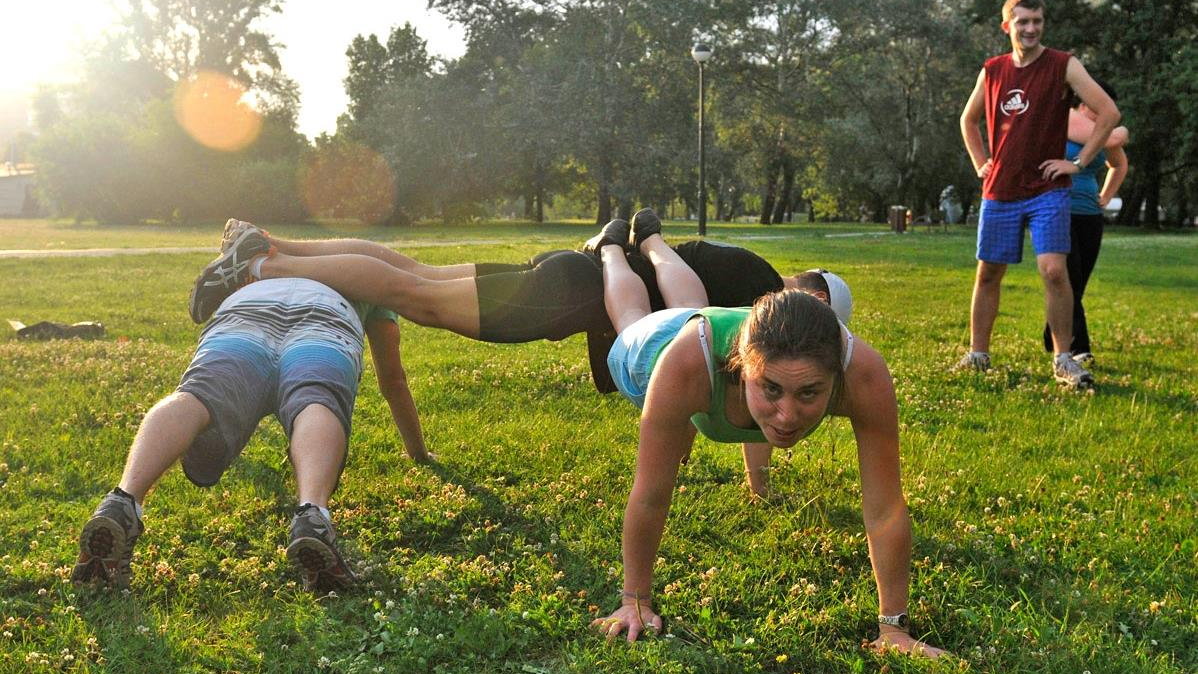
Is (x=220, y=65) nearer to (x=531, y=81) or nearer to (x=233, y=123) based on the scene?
(x=233, y=123)

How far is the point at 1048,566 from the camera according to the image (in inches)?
163

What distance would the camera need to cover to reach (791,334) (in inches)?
117

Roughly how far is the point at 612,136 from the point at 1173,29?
28.1 metres

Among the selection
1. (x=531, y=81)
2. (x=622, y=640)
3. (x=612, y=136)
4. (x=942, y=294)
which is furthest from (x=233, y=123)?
(x=622, y=640)

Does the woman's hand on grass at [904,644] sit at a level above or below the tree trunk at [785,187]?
below

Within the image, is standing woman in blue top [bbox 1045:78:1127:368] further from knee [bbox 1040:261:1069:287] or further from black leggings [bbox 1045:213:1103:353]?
knee [bbox 1040:261:1069:287]

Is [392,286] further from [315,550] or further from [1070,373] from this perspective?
[1070,373]

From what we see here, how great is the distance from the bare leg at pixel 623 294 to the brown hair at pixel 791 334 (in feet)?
5.17

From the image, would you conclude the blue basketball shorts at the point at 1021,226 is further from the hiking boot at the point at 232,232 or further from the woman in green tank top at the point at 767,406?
the hiking boot at the point at 232,232

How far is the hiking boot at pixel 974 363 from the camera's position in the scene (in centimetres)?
829

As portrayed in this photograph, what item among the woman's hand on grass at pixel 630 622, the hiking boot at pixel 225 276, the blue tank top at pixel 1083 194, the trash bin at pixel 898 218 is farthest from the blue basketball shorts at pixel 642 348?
the trash bin at pixel 898 218

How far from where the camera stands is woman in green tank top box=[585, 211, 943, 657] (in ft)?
9.90

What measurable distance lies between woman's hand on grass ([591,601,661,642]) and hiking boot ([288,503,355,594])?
1019mm

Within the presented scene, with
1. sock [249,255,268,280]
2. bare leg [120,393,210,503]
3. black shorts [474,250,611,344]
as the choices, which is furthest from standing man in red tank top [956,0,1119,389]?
bare leg [120,393,210,503]
